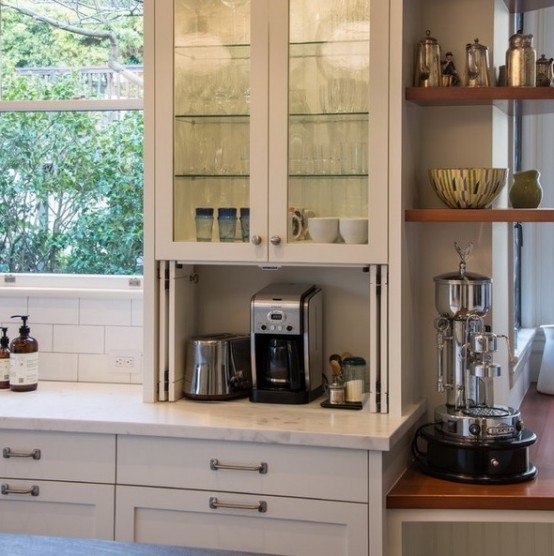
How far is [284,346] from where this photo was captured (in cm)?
337

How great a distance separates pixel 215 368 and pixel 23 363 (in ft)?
2.39

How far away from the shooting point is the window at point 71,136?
390cm

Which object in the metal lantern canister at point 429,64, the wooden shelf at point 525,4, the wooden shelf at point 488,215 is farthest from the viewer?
the wooden shelf at point 525,4

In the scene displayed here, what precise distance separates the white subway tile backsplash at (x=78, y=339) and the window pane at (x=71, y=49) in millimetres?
918

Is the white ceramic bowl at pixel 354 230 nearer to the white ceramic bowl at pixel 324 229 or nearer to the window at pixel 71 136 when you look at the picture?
the white ceramic bowl at pixel 324 229

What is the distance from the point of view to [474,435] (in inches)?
119

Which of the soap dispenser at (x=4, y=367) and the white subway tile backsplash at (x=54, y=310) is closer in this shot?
the soap dispenser at (x=4, y=367)

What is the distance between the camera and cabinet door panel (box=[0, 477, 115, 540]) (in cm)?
311

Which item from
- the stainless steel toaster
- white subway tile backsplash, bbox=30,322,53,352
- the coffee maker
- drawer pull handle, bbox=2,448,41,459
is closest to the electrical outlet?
white subway tile backsplash, bbox=30,322,53,352

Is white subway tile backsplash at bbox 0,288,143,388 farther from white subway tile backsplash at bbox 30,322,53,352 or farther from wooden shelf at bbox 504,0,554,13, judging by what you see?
wooden shelf at bbox 504,0,554,13

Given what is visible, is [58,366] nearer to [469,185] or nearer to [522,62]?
[469,185]

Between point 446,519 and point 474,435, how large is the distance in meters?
0.28

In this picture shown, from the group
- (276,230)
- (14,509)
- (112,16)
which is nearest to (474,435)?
(276,230)

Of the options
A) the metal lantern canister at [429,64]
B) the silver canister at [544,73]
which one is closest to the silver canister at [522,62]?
the silver canister at [544,73]
